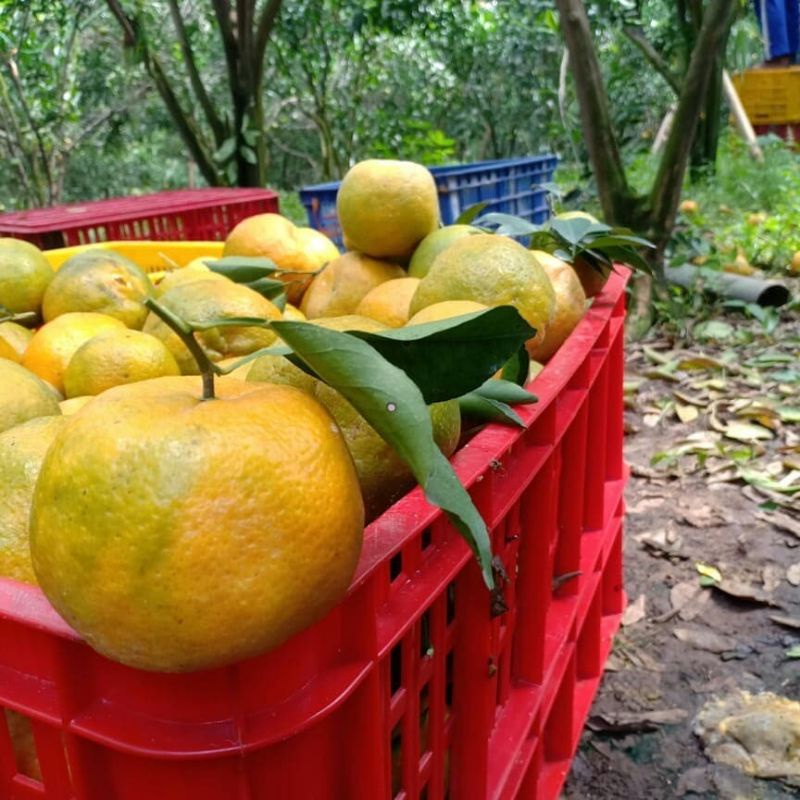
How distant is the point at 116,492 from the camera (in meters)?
0.57

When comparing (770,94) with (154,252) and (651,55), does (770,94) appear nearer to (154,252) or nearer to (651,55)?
(651,55)

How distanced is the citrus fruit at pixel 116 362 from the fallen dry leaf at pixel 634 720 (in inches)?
48.2

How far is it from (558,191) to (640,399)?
5.35 feet

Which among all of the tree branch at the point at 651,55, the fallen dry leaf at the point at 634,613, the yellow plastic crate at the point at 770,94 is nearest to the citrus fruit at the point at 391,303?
the fallen dry leaf at the point at 634,613

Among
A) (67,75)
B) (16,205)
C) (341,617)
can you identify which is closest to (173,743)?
(341,617)

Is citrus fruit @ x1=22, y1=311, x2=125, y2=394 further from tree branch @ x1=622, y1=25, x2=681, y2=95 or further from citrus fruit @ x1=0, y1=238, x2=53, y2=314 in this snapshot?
tree branch @ x1=622, y1=25, x2=681, y2=95

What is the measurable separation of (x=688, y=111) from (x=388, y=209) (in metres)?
2.81

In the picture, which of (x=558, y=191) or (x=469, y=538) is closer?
(x=469, y=538)

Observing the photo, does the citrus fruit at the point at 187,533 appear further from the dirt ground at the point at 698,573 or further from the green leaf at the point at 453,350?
the dirt ground at the point at 698,573

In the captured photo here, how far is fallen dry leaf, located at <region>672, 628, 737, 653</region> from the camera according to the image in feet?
6.82

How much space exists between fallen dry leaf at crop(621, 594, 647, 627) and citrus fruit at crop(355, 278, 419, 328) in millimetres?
1254

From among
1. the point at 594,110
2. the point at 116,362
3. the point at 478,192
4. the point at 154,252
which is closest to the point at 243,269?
the point at 116,362

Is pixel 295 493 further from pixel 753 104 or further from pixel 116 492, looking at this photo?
pixel 753 104

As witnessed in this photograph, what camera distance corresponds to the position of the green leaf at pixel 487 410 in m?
0.93
